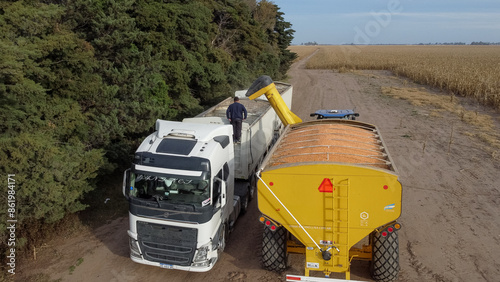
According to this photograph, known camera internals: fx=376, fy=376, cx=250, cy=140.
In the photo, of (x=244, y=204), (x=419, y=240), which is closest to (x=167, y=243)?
(x=244, y=204)

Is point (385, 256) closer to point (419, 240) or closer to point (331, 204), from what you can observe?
point (331, 204)

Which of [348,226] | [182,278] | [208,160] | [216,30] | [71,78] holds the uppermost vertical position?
[216,30]

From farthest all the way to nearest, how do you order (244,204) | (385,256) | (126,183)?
(244,204) < (126,183) < (385,256)

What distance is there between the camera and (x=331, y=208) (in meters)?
6.86

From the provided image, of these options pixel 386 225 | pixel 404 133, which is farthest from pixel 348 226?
pixel 404 133

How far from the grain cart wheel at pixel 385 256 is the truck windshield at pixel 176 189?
11.3ft

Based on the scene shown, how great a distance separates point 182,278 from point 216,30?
20.6m

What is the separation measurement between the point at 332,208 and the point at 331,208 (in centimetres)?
3

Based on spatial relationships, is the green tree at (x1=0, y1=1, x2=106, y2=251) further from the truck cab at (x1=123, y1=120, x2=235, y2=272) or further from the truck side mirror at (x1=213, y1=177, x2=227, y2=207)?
the truck side mirror at (x1=213, y1=177, x2=227, y2=207)

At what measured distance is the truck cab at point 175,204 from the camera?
7.44 meters

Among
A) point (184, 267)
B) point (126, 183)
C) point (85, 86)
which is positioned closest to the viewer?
point (184, 267)

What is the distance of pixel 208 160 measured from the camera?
24.8ft

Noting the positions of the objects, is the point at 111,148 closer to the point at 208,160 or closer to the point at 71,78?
the point at 71,78

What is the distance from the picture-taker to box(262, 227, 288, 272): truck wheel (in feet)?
25.5
